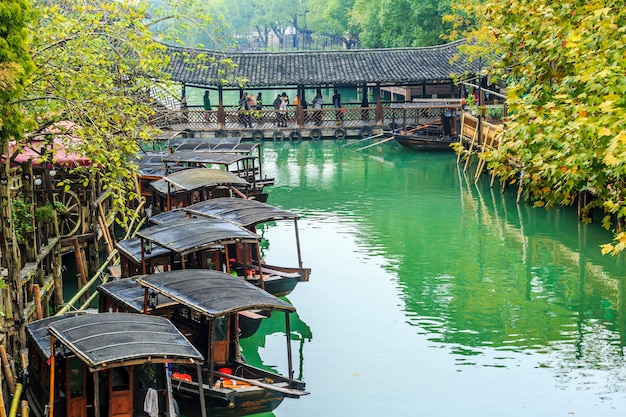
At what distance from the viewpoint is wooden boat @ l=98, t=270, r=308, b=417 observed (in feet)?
35.7

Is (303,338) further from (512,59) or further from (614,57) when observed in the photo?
(614,57)

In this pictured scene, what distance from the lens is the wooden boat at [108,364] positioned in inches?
356

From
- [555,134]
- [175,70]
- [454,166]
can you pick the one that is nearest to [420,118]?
[454,166]

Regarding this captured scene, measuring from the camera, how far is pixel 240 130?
4075 centimetres

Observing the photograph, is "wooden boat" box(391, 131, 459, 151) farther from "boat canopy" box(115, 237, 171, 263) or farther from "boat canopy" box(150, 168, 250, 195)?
"boat canopy" box(115, 237, 171, 263)

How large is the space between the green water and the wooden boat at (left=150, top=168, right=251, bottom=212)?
189 cm

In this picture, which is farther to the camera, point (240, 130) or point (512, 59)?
point (240, 130)

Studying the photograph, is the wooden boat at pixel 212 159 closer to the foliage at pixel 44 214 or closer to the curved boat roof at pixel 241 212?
the curved boat roof at pixel 241 212

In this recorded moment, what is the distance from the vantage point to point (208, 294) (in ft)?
36.6

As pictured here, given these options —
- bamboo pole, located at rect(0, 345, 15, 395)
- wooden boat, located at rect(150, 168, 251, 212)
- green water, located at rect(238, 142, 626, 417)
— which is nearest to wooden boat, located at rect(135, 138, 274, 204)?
wooden boat, located at rect(150, 168, 251, 212)

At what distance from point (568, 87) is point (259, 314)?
19.2ft

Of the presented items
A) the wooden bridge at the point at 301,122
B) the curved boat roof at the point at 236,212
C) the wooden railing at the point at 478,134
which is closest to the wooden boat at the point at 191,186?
the curved boat roof at the point at 236,212

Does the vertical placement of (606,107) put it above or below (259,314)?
above

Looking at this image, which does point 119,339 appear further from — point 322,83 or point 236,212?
point 322,83
